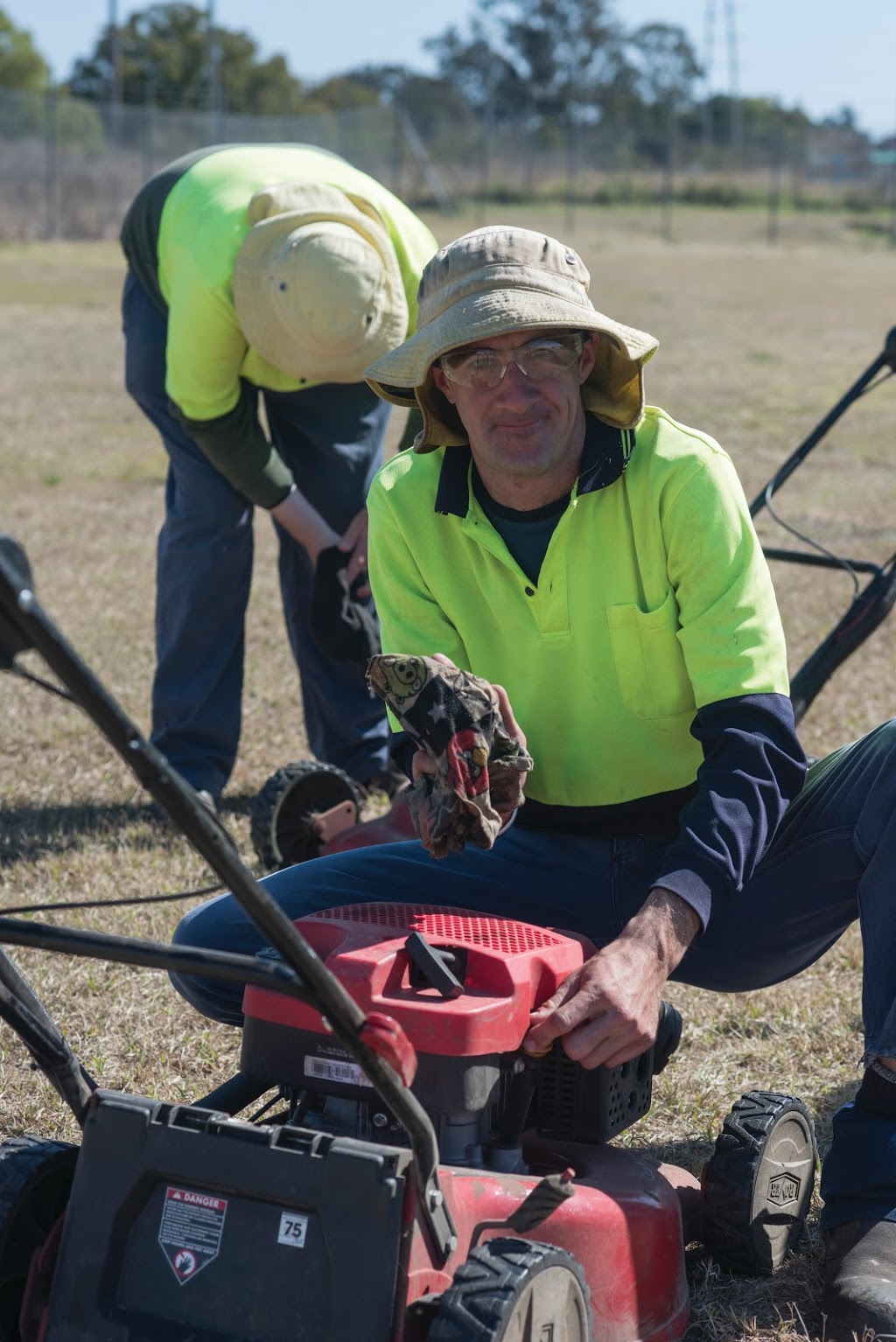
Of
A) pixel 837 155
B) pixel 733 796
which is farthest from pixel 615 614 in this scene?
pixel 837 155

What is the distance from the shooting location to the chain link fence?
28.6 metres

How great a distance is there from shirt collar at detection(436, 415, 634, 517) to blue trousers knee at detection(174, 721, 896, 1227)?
592 mm

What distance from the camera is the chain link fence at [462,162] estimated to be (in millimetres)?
28609

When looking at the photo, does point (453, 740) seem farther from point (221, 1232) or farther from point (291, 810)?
point (291, 810)

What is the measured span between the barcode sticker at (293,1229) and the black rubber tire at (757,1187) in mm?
869

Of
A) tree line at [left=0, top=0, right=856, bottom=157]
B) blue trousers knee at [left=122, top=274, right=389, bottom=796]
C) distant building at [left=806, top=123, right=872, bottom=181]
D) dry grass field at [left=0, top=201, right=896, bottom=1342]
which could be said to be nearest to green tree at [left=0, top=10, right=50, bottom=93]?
tree line at [left=0, top=0, right=856, bottom=157]

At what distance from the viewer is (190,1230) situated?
2045 mm

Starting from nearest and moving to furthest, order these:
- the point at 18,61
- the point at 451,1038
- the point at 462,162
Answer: the point at 451,1038 < the point at 462,162 < the point at 18,61

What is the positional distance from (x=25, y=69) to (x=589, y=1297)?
50.0 m

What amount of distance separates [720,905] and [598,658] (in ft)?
1.58

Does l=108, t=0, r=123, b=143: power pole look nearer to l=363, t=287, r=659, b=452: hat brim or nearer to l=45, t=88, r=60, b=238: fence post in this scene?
l=45, t=88, r=60, b=238: fence post

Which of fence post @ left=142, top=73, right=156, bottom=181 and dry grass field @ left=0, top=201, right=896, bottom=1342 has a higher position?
fence post @ left=142, top=73, right=156, bottom=181

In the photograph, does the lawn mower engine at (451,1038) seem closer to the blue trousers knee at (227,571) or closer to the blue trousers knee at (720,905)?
the blue trousers knee at (720,905)

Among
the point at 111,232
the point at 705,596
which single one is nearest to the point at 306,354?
the point at 705,596
